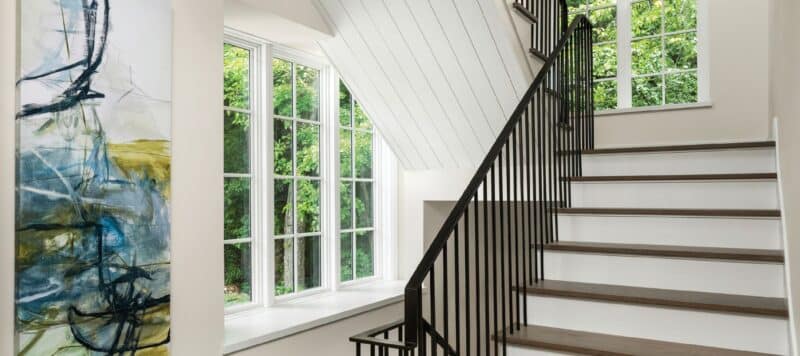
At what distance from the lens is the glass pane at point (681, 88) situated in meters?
4.57

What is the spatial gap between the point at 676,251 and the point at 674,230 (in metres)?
0.26

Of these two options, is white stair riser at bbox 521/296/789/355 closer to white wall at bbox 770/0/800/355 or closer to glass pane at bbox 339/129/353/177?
white wall at bbox 770/0/800/355

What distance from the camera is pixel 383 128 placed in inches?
166

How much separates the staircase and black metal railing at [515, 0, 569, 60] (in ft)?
0.52

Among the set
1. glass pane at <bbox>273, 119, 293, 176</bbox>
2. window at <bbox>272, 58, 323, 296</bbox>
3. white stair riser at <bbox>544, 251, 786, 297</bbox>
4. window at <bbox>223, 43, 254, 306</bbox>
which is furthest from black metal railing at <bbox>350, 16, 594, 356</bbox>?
glass pane at <bbox>273, 119, 293, 176</bbox>

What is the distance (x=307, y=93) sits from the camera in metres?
4.00

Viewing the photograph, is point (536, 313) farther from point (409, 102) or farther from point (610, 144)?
point (610, 144)

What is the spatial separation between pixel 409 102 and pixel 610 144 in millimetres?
1837

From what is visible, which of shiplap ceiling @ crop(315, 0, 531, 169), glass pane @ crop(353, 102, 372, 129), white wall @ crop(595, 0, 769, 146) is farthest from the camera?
glass pane @ crop(353, 102, 372, 129)

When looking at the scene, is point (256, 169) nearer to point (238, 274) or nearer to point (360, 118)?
point (238, 274)

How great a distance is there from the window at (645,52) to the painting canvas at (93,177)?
3712 mm

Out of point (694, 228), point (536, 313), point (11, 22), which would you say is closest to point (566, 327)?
point (536, 313)

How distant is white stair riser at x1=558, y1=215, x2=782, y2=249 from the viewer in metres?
2.59

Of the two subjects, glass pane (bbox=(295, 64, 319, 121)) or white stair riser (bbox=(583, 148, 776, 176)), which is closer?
white stair riser (bbox=(583, 148, 776, 176))
